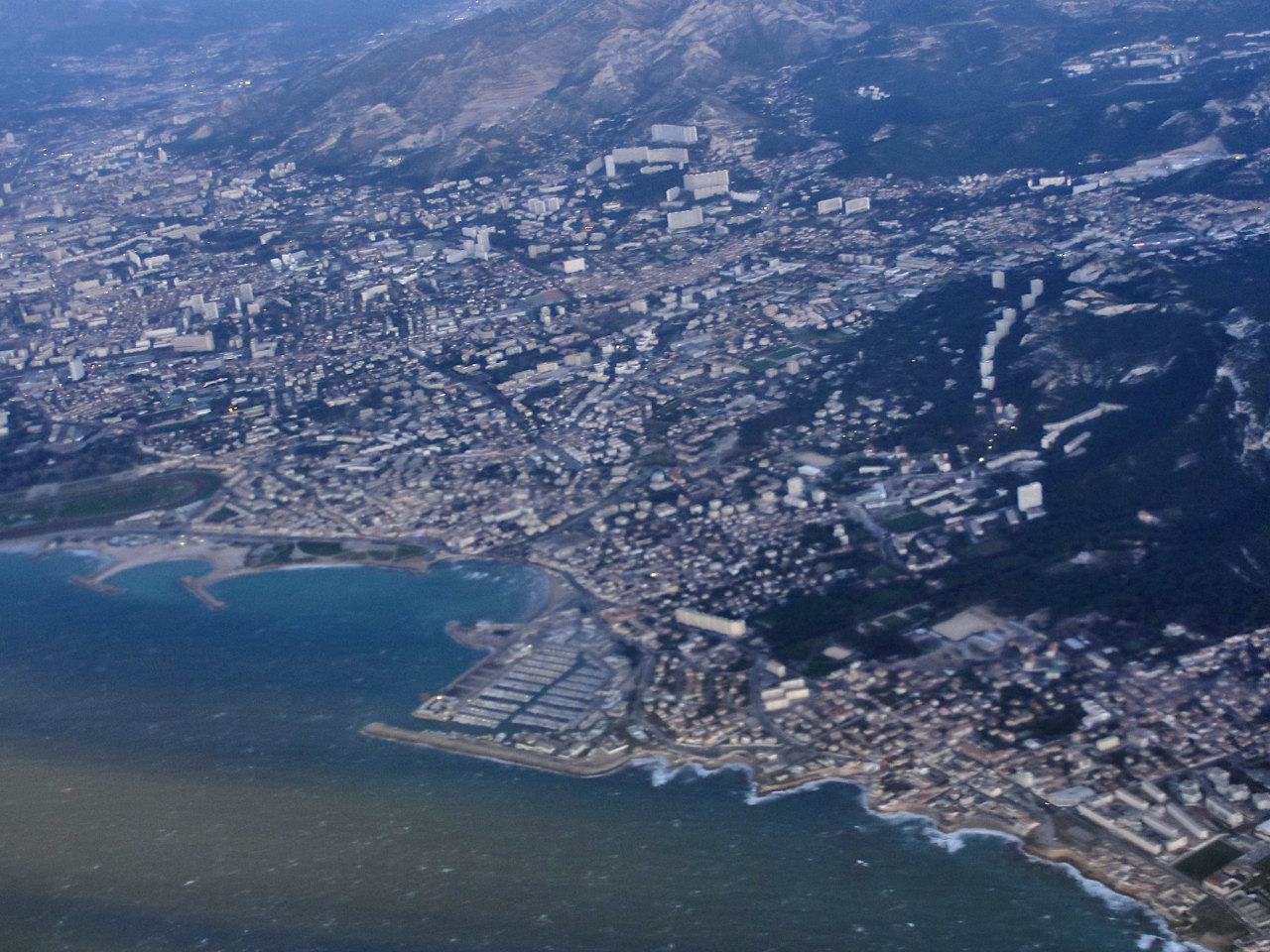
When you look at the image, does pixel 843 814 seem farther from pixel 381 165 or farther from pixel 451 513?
pixel 381 165

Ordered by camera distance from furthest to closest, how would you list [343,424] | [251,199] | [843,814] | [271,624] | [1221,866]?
[251,199] → [343,424] → [271,624] → [843,814] → [1221,866]

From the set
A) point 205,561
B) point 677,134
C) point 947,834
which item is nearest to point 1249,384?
point 947,834

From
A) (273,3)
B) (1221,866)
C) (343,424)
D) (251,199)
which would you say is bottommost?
(1221,866)

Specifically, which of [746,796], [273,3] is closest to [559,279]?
[746,796]

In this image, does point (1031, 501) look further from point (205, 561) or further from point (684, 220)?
point (684, 220)

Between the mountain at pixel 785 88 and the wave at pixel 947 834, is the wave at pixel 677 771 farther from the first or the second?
the mountain at pixel 785 88

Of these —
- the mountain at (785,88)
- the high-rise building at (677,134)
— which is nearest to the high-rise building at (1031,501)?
the mountain at (785,88)

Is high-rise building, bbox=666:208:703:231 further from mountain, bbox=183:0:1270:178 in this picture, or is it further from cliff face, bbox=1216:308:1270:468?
cliff face, bbox=1216:308:1270:468

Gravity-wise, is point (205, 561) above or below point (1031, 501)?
above
